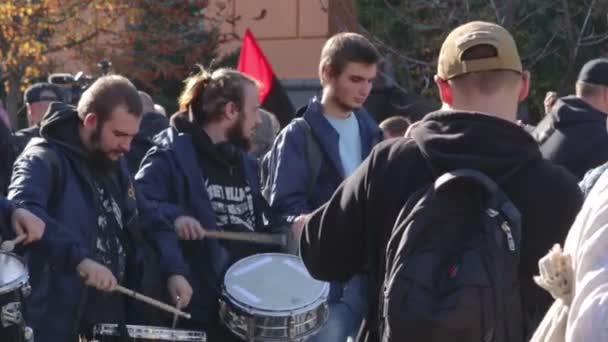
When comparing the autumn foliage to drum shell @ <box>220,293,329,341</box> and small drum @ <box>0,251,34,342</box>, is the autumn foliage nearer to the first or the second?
drum shell @ <box>220,293,329,341</box>

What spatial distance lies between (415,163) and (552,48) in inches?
499

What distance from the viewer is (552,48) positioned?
16188mm

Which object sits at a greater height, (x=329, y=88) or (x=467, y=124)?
(x=467, y=124)

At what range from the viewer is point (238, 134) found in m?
6.55

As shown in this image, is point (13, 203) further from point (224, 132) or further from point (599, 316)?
point (599, 316)

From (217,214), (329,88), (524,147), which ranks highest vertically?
(524,147)

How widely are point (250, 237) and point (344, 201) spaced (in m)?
2.21

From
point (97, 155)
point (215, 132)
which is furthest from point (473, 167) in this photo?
point (215, 132)

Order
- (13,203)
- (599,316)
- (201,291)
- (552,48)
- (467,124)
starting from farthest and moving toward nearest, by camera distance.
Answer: (552,48), (201,291), (13,203), (467,124), (599,316)

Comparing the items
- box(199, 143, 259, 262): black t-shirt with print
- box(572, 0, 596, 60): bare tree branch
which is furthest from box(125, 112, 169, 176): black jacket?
box(572, 0, 596, 60): bare tree branch

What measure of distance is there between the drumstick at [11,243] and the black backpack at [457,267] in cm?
196

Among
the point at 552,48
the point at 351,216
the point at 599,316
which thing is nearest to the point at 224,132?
the point at 351,216

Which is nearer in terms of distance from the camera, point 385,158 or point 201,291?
point 385,158

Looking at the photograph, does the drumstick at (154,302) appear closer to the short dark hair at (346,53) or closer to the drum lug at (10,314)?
the drum lug at (10,314)
